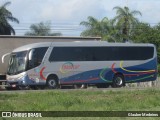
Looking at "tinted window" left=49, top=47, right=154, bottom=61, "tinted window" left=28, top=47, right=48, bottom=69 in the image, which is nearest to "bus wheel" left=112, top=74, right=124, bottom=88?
"tinted window" left=49, top=47, right=154, bottom=61

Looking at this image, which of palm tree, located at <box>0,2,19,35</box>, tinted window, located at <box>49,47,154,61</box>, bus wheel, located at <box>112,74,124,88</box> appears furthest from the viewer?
palm tree, located at <box>0,2,19,35</box>

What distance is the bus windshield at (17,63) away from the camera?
3073 centimetres

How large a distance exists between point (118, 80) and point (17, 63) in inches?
283

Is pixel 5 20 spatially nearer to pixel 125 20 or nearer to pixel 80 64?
pixel 125 20

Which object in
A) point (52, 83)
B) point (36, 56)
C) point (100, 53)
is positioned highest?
point (100, 53)

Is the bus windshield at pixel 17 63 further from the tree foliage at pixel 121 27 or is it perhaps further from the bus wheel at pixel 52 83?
the tree foliage at pixel 121 27

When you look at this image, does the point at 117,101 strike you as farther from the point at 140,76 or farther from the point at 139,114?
the point at 140,76

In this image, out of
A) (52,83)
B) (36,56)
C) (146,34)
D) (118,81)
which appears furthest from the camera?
(146,34)

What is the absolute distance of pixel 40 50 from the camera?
30641mm

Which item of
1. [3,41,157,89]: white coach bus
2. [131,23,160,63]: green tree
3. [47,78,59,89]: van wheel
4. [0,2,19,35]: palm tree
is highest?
[0,2,19,35]: palm tree

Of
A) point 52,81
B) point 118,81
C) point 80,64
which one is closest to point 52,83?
point 52,81

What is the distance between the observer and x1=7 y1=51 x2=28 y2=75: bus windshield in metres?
30.7

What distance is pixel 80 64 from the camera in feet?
107

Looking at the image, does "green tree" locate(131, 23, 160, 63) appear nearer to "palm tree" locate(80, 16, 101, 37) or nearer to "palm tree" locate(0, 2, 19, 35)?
"palm tree" locate(80, 16, 101, 37)
